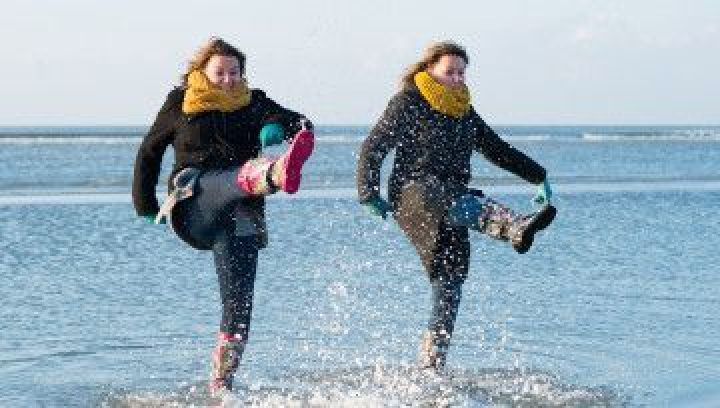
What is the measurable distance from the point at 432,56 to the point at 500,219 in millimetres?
1038

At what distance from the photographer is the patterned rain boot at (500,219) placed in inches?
272

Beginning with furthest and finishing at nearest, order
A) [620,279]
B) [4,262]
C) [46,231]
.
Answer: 1. [46,231]
2. [4,262]
3. [620,279]

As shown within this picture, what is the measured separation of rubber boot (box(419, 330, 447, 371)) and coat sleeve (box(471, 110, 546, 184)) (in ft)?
3.39

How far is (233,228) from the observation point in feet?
22.6

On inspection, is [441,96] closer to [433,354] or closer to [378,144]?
[378,144]

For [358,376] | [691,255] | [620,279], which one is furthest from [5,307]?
[691,255]

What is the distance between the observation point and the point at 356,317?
9836mm

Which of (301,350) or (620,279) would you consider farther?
(620,279)

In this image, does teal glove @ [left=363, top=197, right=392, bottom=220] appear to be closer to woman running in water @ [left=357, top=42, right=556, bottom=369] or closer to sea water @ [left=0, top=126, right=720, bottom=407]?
woman running in water @ [left=357, top=42, right=556, bottom=369]

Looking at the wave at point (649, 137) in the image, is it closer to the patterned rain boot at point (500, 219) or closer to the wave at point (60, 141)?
the wave at point (60, 141)

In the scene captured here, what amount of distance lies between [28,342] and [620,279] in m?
5.19

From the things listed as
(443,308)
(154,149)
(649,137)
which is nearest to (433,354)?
(443,308)

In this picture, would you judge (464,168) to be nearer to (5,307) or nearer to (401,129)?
(401,129)

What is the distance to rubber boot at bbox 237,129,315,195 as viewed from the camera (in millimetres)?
6266
